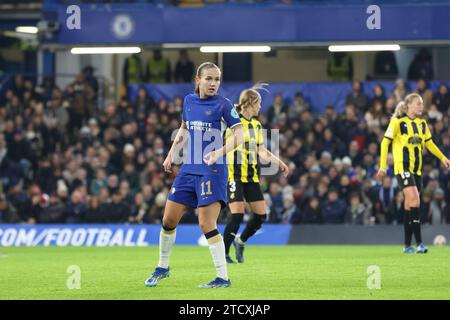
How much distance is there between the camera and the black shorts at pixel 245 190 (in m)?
15.5

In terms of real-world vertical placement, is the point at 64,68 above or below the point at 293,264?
above

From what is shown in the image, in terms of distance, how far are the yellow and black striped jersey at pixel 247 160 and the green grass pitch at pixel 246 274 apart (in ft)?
3.93

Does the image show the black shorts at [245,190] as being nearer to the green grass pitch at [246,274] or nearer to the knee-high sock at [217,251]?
the green grass pitch at [246,274]

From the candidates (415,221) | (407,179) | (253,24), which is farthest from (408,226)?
(253,24)

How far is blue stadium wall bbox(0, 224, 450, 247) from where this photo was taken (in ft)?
70.9

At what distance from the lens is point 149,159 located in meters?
25.4

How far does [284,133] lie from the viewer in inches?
999

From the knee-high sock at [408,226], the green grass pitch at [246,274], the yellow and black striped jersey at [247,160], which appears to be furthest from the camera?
the knee-high sock at [408,226]

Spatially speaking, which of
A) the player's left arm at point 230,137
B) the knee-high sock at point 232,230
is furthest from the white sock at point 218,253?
the knee-high sock at point 232,230

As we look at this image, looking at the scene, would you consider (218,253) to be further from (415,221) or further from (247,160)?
(415,221)
